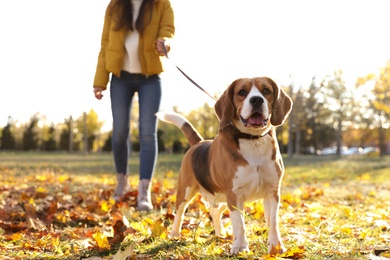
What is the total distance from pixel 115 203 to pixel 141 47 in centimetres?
186

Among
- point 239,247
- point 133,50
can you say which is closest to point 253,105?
point 239,247

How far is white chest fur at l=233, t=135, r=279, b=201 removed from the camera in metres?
3.29

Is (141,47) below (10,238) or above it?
above

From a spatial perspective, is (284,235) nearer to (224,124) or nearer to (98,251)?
(224,124)

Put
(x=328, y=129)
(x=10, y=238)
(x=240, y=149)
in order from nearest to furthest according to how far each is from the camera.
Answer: (x=240, y=149), (x=10, y=238), (x=328, y=129)

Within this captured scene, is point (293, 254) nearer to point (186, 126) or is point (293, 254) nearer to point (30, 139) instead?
point (186, 126)

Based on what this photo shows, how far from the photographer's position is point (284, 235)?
411cm

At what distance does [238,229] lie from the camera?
10.6ft

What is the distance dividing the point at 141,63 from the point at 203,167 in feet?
7.22

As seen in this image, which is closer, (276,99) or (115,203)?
(276,99)

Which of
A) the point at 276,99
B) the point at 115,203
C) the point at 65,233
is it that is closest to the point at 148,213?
the point at 115,203

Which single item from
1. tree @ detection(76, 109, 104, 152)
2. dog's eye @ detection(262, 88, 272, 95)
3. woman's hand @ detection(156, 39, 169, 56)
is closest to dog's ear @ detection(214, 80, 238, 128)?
dog's eye @ detection(262, 88, 272, 95)

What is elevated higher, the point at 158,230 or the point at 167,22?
the point at 167,22

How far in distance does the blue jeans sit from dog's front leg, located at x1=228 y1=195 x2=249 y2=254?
239cm
